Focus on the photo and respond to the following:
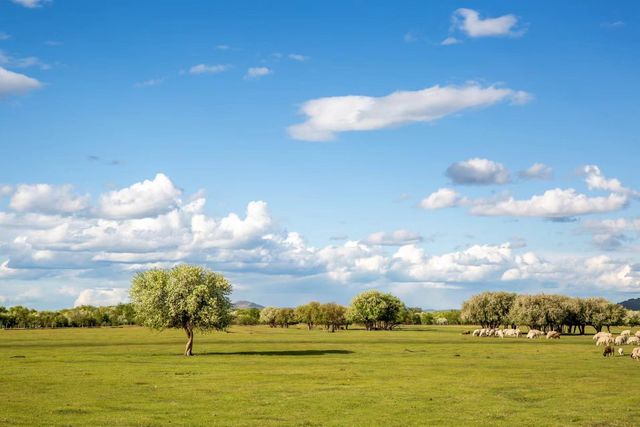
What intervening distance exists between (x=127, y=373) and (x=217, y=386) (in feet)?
46.6

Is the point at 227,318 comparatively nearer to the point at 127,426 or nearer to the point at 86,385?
the point at 86,385

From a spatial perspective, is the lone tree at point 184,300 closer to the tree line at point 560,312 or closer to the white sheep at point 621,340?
the white sheep at point 621,340

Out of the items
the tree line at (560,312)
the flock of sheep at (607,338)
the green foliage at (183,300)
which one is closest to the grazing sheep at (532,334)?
the flock of sheep at (607,338)

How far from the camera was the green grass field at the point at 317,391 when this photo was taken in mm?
37656

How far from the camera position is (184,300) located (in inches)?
3455

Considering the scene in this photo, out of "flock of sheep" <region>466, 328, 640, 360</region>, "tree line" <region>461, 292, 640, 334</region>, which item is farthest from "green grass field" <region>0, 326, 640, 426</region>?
"tree line" <region>461, 292, 640, 334</region>

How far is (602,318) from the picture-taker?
185 metres

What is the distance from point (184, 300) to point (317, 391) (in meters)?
42.8

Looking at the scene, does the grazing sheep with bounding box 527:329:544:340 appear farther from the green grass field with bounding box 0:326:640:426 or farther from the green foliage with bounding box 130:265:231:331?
the green foliage with bounding box 130:265:231:331

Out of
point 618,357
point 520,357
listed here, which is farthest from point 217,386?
point 618,357

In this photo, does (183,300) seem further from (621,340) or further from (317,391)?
(621,340)

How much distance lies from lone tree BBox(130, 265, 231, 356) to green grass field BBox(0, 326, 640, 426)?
8.23 m

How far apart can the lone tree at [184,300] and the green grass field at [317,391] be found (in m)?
8.23

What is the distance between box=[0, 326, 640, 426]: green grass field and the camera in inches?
1483
